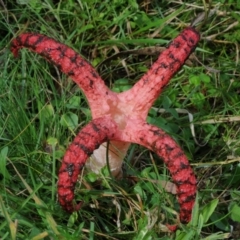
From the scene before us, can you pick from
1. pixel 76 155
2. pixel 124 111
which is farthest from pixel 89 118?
pixel 76 155

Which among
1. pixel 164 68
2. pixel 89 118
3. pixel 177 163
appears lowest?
pixel 89 118

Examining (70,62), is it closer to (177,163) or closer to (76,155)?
(76,155)

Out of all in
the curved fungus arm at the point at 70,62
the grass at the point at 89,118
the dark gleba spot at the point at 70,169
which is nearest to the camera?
the dark gleba spot at the point at 70,169

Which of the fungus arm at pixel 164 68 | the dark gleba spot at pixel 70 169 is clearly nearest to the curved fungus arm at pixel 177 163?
the fungus arm at pixel 164 68

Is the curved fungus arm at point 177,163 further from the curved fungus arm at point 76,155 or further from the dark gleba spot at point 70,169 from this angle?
the dark gleba spot at point 70,169

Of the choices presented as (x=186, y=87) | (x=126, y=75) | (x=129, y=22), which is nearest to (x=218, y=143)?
(x=186, y=87)

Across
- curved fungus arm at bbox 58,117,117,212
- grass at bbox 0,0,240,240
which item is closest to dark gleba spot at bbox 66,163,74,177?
curved fungus arm at bbox 58,117,117,212
